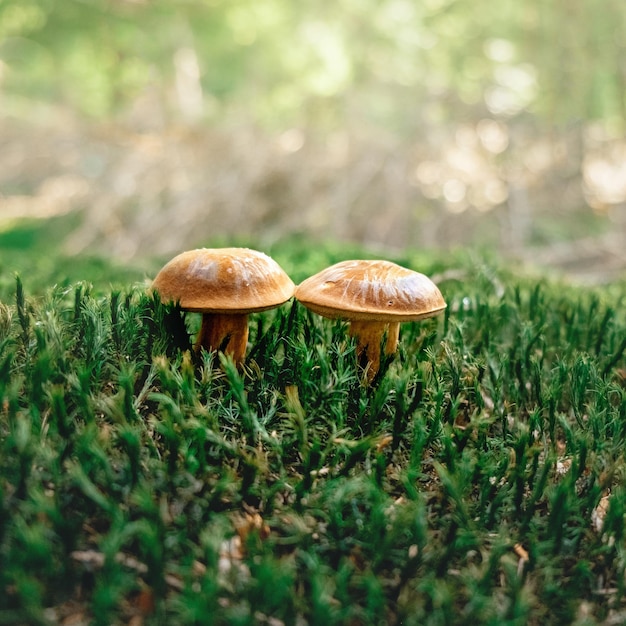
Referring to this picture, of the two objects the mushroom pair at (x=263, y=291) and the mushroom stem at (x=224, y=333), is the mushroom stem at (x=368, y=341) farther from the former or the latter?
the mushroom stem at (x=224, y=333)

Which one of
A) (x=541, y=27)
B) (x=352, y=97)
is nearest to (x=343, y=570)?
(x=352, y=97)

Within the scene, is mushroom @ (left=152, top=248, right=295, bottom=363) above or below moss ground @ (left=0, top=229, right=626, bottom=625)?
above

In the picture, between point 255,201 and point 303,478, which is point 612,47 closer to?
point 255,201

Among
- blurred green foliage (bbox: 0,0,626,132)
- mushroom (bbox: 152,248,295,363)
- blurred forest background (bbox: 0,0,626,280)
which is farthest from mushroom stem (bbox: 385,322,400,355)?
blurred green foliage (bbox: 0,0,626,132)

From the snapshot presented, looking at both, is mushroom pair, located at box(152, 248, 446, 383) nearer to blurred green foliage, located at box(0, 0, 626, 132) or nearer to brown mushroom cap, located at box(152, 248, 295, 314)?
brown mushroom cap, located at box(152, 248, 295, 314)

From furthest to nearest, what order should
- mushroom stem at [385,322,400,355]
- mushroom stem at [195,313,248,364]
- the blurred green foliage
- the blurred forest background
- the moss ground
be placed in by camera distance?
the blurred green foliage
the blurred forest background
mushroom stem at [385,322,400,355]
mushroom stem at [195,313,248,364]
the moss ground
